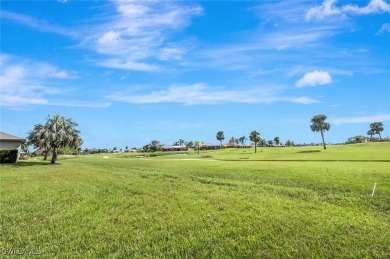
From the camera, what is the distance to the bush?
5638 centimetres

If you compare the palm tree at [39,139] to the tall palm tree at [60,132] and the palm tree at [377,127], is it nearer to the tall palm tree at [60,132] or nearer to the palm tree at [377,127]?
the tall palm tree at [60,132]

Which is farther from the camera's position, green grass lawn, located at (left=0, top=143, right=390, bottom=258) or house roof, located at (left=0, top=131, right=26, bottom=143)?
house roof, located at (left=0, top=131, right=26, bottom=143)

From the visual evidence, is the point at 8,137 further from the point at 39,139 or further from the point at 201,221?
the point at 201,221

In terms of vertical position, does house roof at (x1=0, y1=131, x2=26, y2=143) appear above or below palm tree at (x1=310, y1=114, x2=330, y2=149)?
below

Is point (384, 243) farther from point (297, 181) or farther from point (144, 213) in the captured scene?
point (297, 181)

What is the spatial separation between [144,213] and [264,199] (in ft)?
24.4

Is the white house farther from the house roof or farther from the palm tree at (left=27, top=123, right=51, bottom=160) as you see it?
the palm tree at (left=27, top=123, right=51, bottom=160)

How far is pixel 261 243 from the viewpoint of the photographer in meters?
10.8

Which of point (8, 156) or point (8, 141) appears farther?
point (8, 141)

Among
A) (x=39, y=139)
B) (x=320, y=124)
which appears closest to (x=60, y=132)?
(x=39, y=139)

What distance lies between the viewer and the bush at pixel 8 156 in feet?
185

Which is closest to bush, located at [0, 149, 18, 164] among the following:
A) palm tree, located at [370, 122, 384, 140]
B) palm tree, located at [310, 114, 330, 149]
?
palm tree, located at [310, 114, 330, 149]

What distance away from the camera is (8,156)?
5719 centimetres

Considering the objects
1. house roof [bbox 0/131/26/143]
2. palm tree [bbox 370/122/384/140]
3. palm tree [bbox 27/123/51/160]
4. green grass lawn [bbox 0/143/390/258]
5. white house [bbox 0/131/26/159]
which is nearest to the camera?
green grass lawn [bbox 0/143/390/258]
